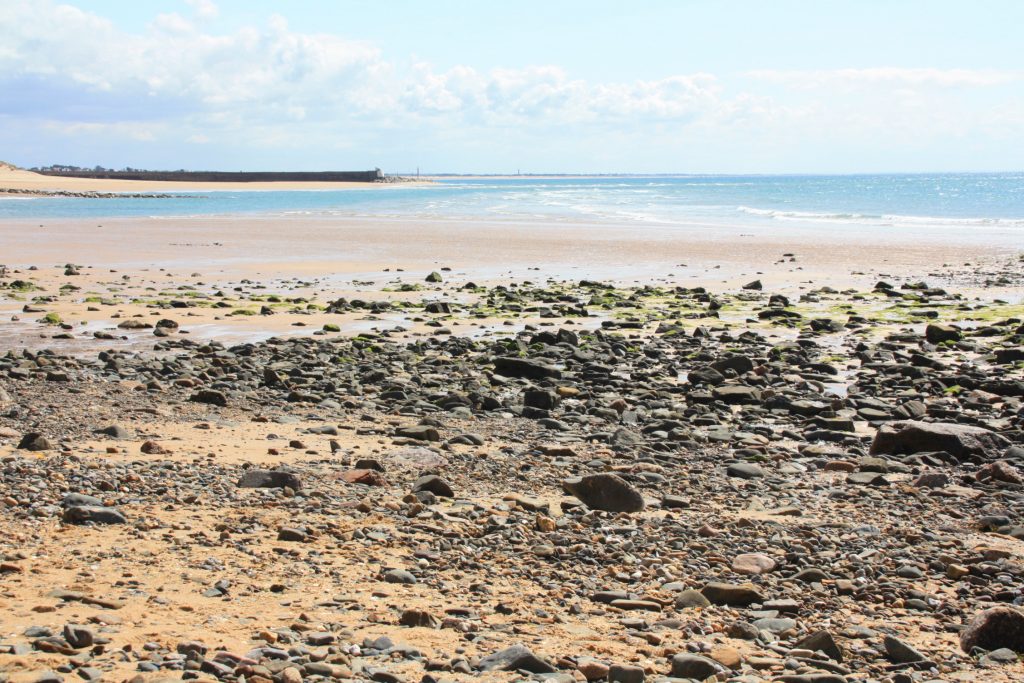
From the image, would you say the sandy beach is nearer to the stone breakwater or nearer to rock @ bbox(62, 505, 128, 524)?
rock @ bbox(62, 505, 128, 524)

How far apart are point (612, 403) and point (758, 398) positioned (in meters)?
1.75

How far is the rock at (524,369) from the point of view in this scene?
12.9m

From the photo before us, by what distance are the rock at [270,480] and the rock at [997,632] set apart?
4678mm

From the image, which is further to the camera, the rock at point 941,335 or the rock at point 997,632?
the rock at point 941,335

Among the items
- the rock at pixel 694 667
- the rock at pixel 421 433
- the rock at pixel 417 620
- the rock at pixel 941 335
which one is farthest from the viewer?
the rock at pixel 941 335

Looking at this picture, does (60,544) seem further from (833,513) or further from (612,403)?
(612,403)

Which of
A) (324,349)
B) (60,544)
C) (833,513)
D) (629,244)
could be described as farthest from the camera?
(629,244)

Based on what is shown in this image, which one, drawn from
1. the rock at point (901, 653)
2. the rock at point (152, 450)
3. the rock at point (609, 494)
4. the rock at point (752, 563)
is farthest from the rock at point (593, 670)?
the rock at point (152, 450)

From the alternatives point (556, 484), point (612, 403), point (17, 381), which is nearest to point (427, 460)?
point (556, 484)

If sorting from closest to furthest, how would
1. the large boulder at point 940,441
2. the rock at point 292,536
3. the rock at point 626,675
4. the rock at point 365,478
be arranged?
the rock at point 626,675, the rock at point 292,536, the rock at point 365,478, the large boulder at point 940,441

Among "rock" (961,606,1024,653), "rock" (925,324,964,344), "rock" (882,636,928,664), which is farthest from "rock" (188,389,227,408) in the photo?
"rock" (925,324,964,344)

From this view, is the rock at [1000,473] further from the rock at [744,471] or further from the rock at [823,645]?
the rock at [823,645]

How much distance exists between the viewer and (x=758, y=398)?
459 inches

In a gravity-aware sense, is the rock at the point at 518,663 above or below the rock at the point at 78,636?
below
